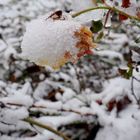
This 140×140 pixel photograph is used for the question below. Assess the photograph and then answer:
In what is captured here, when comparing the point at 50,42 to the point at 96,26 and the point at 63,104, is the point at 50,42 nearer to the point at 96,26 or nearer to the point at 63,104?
the point at 96,26

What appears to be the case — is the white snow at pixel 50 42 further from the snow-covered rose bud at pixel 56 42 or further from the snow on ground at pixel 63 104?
the snow on ground at pixel 63 104

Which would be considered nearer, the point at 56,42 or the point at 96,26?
the point at 56,42

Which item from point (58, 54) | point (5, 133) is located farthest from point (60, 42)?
point (5, 133)

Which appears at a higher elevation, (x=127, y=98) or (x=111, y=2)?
(x=111, y=2)

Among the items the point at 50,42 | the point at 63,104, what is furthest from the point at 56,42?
the point at 63,104

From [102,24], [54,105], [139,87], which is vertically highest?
[102,24]

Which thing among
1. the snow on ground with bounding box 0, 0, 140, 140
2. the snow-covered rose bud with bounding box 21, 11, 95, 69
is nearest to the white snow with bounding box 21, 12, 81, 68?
the snow-covered rose bud with bounding box 21, 11, 95, 69

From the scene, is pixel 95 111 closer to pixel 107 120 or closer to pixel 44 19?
pixel 107 120

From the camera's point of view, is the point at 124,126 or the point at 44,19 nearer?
the point at 44,19
